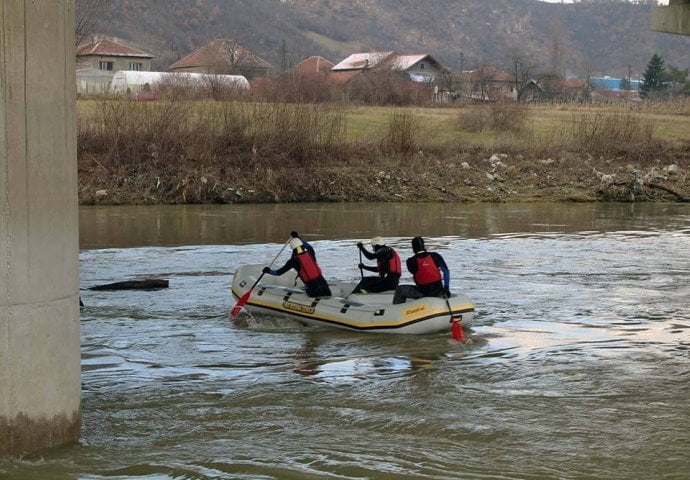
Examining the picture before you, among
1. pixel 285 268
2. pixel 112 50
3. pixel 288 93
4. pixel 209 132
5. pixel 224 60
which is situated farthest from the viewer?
pixel 224 60

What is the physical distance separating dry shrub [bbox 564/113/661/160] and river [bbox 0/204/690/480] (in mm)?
16754

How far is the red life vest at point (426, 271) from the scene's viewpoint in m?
12.9

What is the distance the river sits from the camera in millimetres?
8078

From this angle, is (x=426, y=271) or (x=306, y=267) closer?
(x=426, y=271)

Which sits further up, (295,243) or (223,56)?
(223,56)

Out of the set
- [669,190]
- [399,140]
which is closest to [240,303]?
[399,140]

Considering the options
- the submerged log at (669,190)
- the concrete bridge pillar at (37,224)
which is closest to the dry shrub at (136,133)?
the submerged log at (669,190)

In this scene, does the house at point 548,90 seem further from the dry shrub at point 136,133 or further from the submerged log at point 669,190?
the dry shrub at point 136,133

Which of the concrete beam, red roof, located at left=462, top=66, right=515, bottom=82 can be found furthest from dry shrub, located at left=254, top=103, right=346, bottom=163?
red roof, located at left=462, top=66, right=515, bottom=82

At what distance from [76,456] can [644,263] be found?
13.9m

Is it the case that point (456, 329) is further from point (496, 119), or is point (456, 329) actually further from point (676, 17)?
point (496, 119)

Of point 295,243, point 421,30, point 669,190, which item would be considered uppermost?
point 421,30

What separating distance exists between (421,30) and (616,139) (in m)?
136

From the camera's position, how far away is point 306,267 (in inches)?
536
